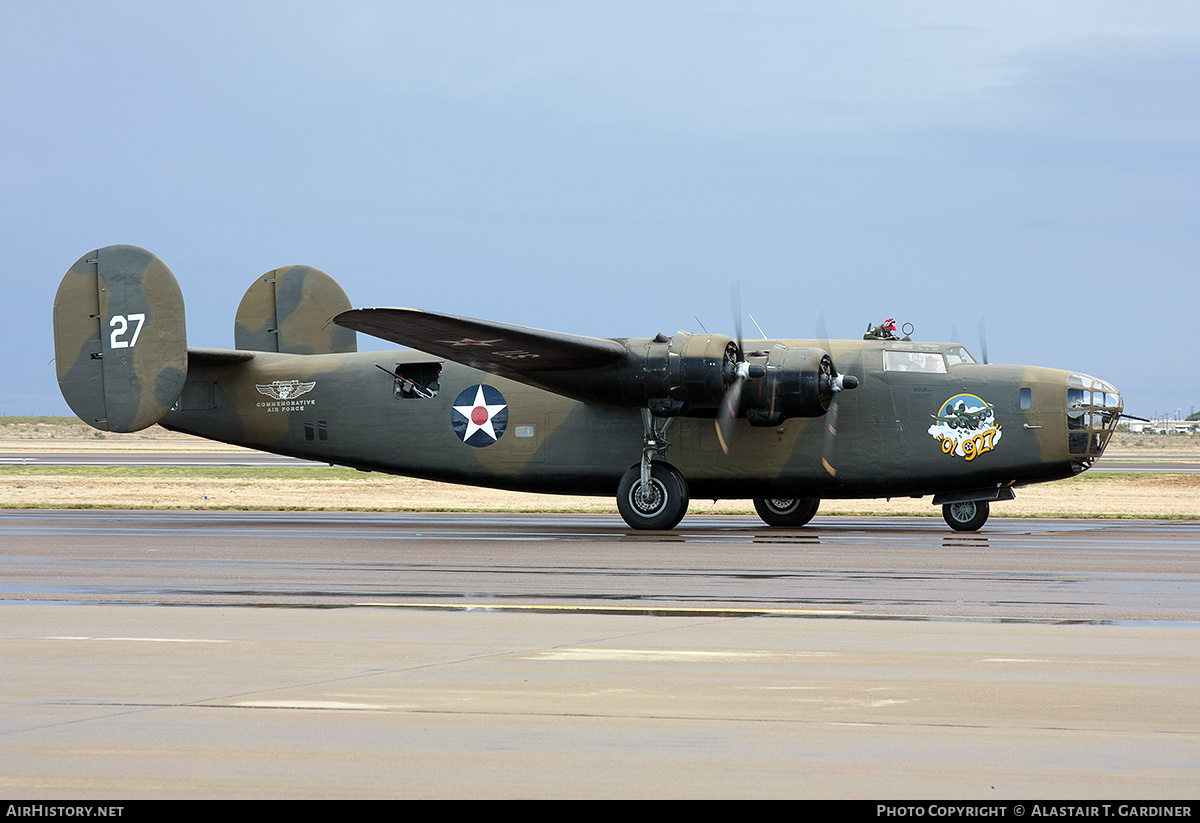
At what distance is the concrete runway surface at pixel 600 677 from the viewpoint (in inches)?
191

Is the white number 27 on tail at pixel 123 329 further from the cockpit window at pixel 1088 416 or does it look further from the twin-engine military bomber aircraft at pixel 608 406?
the cockpit window at pixel 1088 416

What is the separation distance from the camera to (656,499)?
754 inches

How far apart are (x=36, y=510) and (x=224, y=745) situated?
21245 mm

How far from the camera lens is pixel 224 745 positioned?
17.3 feet

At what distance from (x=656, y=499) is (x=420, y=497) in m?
14.7

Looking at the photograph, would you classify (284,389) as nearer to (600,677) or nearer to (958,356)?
(958,356)

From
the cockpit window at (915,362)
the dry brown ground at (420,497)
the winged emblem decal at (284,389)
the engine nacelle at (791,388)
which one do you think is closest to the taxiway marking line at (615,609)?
the engine nacelle at (791,388)

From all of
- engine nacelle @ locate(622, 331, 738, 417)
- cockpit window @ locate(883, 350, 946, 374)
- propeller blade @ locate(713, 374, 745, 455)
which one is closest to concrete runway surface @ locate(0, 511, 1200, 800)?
engine nacelle @ locate(622, 331, 738, 417)

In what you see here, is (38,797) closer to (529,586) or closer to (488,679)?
(488,679)

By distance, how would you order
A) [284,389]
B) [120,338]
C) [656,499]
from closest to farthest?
[656,499] < [120,338] < [284,389]

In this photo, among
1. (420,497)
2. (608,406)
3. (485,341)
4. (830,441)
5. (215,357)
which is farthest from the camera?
(420,497)

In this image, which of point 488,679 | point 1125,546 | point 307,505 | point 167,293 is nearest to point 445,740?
point 488,679

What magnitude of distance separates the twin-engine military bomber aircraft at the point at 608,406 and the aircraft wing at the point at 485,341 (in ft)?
0.16

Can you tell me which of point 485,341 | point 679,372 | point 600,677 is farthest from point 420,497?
point 600,677
